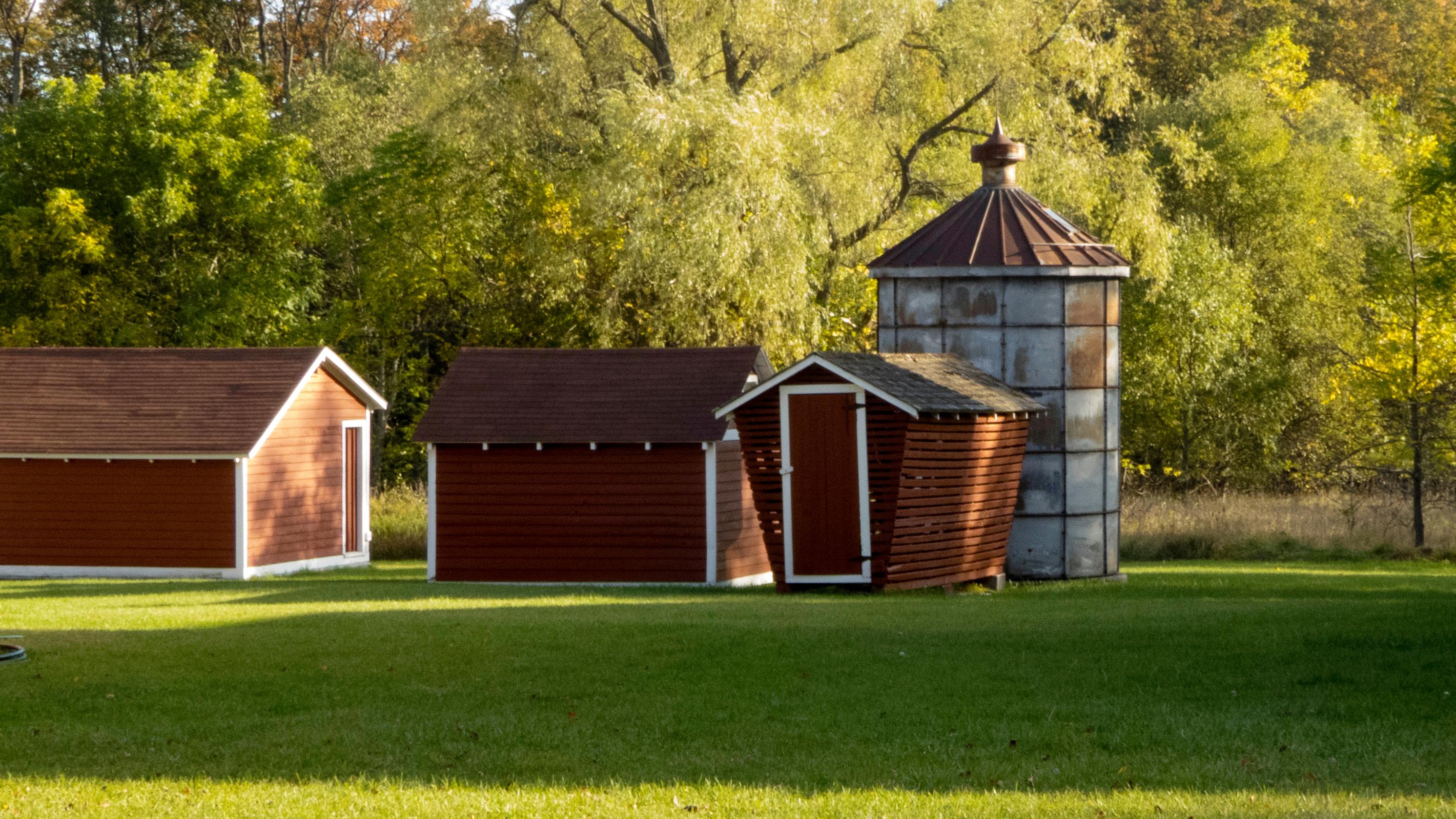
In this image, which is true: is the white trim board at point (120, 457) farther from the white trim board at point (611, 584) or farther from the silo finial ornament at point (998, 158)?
the silo finial ornament at point (998, 158)

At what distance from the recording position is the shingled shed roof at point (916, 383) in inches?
738

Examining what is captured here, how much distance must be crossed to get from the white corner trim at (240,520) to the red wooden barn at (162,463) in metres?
0.02

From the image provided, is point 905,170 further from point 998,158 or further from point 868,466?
point 868,466

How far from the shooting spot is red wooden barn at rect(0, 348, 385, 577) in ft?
84.9

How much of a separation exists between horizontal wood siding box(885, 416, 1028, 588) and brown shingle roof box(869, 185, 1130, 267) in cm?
238

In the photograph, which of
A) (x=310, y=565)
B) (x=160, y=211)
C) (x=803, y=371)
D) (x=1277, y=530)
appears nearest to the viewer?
(x=803, y=371)

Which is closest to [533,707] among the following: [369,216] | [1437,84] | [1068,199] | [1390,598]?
[1390,598]

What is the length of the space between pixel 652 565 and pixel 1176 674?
12853 mm

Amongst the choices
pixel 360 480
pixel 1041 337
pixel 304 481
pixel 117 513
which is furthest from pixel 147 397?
pixel 1041 337

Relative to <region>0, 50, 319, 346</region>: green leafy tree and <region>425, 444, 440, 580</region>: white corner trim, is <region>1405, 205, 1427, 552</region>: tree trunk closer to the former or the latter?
<region>425, 444, 440, 580</region>: white corner trim

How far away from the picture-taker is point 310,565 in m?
27.7

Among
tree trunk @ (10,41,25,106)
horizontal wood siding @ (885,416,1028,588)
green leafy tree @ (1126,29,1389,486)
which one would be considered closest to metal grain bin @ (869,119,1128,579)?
horizontal wood siding @ (885,416,1028,588)

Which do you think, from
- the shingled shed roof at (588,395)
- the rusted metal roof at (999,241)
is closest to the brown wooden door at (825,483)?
the rusted metal roof at (999,241)

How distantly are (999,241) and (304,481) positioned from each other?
40.9 feet
